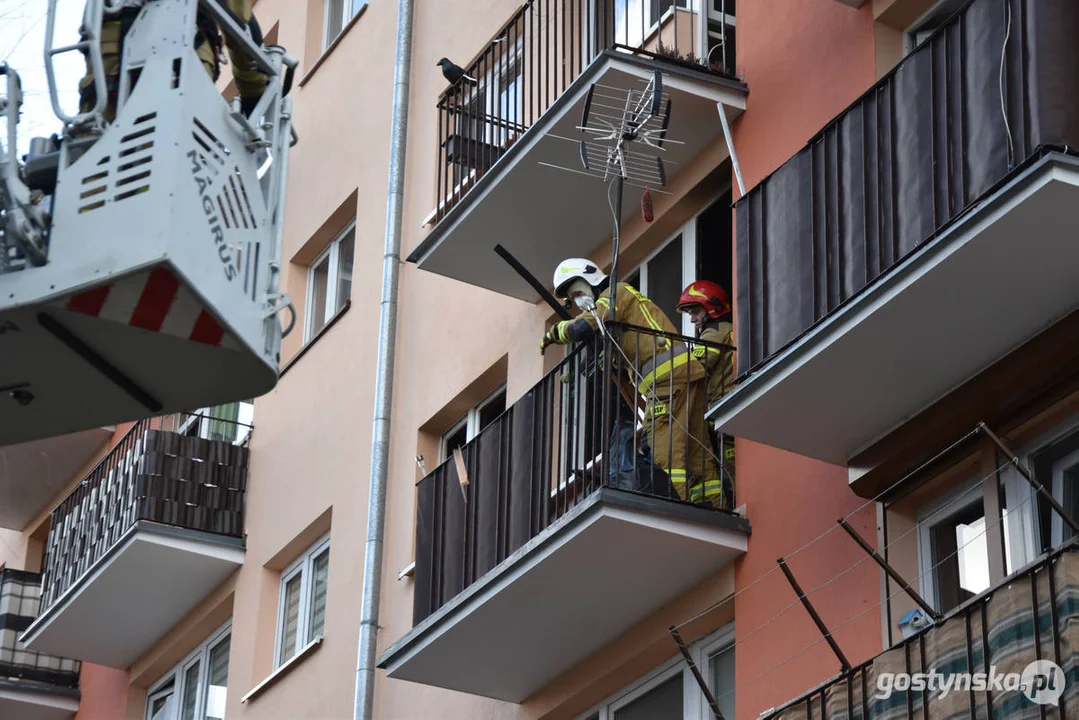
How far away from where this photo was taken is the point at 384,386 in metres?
17.2

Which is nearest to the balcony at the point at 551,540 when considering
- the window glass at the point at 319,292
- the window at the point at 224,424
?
the window glass at the point at 319,292

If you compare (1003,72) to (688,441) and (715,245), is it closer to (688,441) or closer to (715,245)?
(688,441)

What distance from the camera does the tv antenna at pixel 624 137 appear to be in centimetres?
1301

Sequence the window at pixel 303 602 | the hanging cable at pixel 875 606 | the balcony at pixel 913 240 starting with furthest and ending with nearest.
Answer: the window at pixel 303 602
the hanging cable at pixel 875 606
the balcony at pixel 913 240

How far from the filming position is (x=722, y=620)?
1239cm

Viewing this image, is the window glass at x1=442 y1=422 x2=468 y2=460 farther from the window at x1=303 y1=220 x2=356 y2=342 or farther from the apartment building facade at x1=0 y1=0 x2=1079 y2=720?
the window at x1=303 y1=220 x2=356 y2=342

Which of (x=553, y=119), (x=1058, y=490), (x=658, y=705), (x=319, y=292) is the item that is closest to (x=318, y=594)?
(x=319, y=292)

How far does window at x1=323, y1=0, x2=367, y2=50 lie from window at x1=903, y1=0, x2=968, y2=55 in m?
9.97

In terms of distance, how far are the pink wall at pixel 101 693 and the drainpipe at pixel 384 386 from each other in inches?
211

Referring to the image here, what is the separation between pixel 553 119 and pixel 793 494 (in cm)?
323

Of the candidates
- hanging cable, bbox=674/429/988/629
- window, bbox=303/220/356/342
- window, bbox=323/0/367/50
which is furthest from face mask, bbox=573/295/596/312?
window, bbox=323/0/367/50

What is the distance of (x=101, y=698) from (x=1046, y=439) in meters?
13.5

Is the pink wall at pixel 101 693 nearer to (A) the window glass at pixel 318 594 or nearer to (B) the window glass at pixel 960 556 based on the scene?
(A) the window glass at pixel 318 594

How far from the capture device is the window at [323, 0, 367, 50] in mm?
21547
